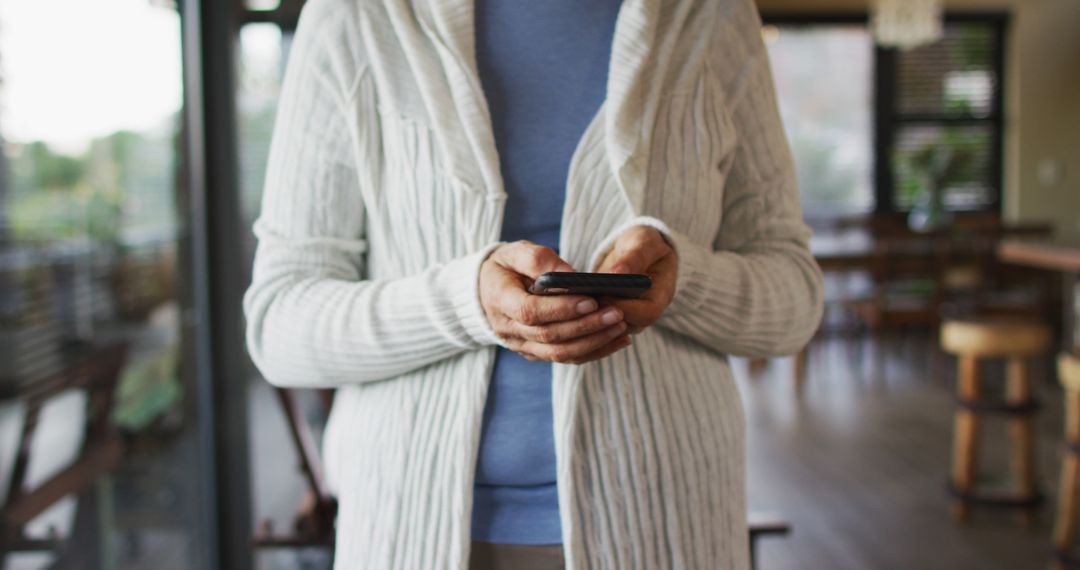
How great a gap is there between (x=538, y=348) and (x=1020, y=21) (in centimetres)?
836

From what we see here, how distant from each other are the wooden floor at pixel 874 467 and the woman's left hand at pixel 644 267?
8.63 ft

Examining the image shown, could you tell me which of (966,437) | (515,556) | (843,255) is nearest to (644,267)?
(515,556)

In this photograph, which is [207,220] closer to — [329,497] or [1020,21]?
[329,497]

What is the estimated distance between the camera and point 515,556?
886 millimetres

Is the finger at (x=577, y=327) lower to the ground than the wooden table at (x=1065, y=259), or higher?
higher

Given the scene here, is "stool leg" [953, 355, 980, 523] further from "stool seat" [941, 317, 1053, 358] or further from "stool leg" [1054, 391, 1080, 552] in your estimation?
"stool leg" [1054, 391, 1080, 552]

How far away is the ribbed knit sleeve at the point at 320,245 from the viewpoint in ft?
2.89

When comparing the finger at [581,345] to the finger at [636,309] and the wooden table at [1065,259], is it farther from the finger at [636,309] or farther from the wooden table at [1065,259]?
the wooden table at [1065,259]

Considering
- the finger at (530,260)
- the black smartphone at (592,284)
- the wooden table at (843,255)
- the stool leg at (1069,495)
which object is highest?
the finger at (530,260)

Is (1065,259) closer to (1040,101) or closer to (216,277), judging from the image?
(216,277)

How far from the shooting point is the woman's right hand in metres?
0.73

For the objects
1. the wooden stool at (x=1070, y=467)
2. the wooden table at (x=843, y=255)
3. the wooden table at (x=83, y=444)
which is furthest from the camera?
the wooden table at (x=843, y=255)

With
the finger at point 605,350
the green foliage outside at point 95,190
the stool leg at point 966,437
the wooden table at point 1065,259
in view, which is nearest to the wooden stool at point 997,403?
the stool leg at point 966,437

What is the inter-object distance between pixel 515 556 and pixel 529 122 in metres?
0.39
